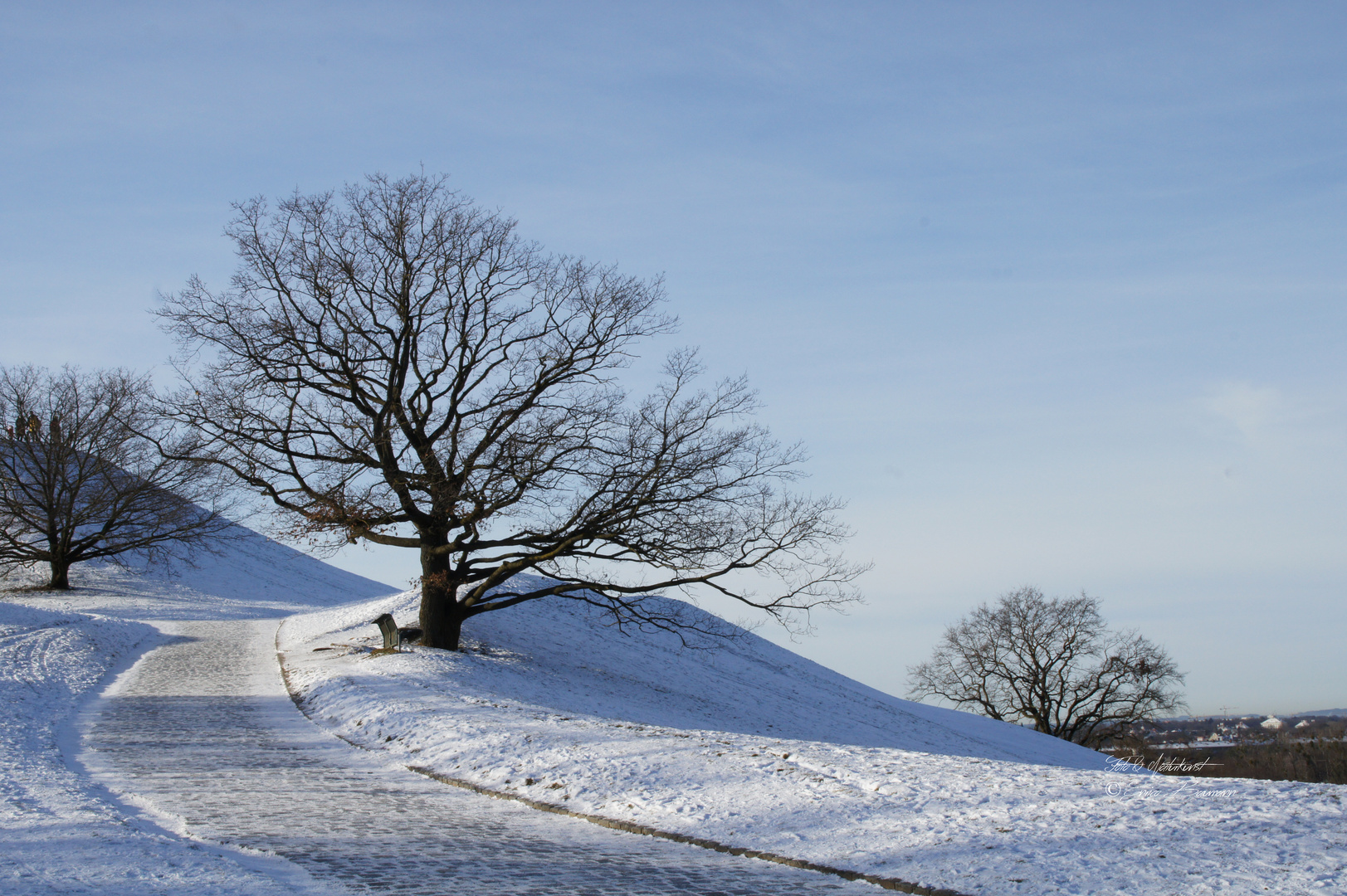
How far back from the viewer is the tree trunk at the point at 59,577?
40.0 metres

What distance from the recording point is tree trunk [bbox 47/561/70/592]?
131 feet

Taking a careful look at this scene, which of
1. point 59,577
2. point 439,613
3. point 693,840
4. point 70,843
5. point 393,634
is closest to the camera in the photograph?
point 70,843

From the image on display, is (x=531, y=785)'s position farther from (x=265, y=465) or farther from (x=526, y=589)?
(x=526, y=589)

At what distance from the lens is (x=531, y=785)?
34.0 ft

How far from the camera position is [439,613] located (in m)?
22.9

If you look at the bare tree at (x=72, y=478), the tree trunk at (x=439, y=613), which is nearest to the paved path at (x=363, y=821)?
the tree trunk at (x=439, y=613)

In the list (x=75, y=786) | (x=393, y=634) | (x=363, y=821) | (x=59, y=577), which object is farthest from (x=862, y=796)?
(x=59, y=577)

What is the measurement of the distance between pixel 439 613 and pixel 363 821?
14.6 m

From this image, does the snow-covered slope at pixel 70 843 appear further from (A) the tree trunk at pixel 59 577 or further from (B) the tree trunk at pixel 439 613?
(A) the tree trunk at pixel 59 577

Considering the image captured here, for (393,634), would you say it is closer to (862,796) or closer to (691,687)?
(691,687)

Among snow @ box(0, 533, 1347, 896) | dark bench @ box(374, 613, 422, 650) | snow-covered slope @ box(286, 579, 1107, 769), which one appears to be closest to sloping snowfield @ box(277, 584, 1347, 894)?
snow @ box(0, 533, 1347, 896)

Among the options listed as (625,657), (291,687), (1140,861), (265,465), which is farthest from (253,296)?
(1140,861)

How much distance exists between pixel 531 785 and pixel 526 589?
85.2 feet

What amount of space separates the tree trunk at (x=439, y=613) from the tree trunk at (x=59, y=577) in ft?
87.6
